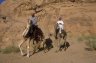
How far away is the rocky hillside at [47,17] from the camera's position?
24.2 metres

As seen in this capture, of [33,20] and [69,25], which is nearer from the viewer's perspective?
[33,20]

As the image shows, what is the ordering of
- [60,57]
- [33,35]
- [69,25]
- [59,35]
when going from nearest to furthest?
[60,57], [33,35], [59,35], [69,25]

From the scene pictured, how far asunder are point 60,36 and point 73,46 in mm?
1089

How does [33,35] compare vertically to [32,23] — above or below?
below

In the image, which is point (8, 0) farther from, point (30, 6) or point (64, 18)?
point (64, 18)

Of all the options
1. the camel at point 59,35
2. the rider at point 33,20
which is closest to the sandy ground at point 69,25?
the camel at point 59,35

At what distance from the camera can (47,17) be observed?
2534cm

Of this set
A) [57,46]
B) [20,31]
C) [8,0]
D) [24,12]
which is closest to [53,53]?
[57,46]

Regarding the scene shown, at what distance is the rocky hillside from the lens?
79.5ft

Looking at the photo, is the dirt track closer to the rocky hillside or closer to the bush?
the bush

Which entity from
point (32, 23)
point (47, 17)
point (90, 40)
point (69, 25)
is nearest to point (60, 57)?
point (32, 23)

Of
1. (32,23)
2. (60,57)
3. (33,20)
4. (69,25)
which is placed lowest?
(60,57)

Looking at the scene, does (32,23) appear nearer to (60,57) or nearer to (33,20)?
(33,20)

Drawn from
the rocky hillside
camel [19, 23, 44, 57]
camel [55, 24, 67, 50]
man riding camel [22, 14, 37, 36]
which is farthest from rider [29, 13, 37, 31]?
the rocky hillside
